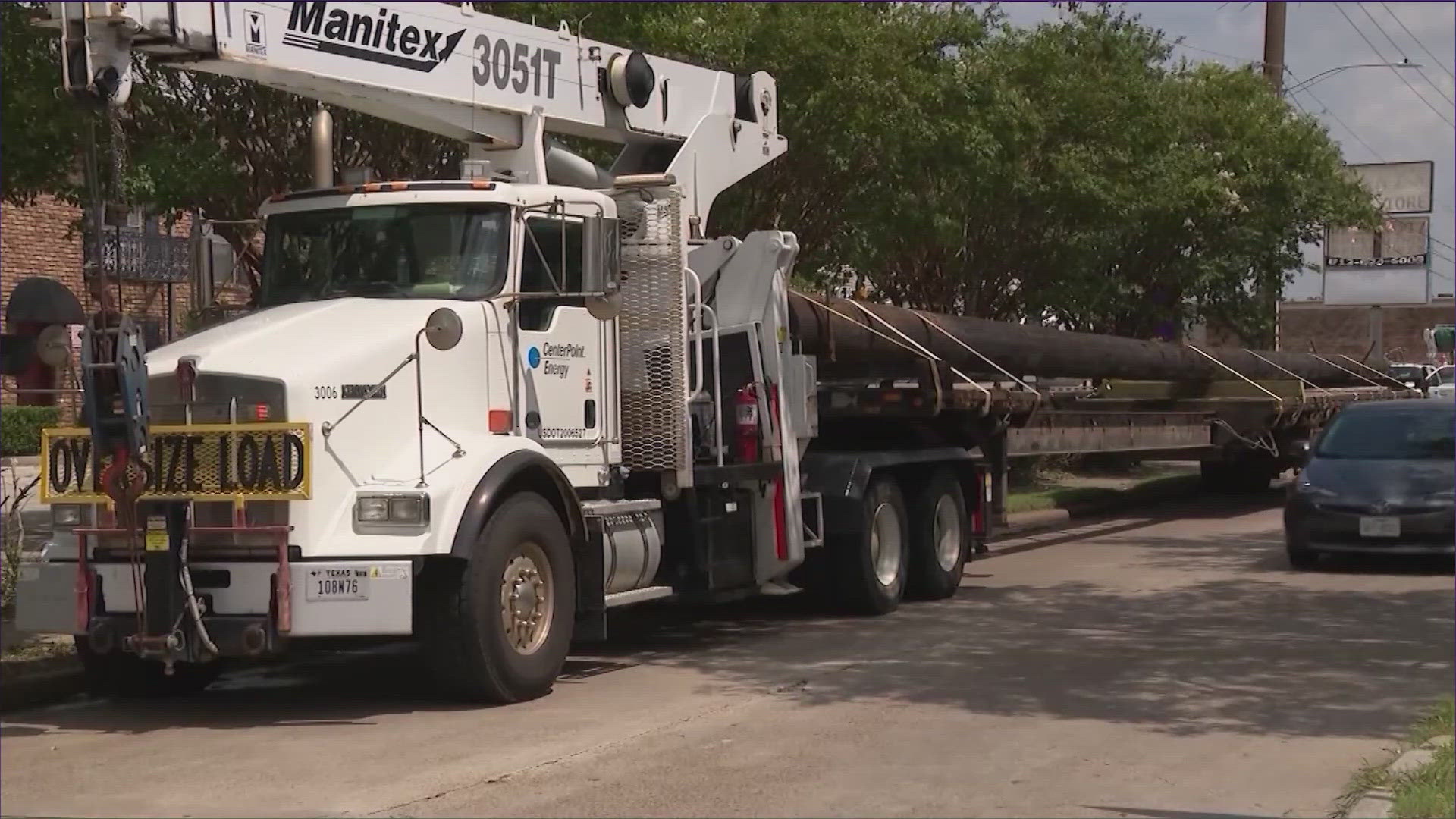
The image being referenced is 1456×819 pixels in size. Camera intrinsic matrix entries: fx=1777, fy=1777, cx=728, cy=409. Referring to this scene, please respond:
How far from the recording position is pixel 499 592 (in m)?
9.29

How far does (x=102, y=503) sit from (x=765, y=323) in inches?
191

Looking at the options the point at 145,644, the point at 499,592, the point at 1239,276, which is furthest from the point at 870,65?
the point at 1239,276

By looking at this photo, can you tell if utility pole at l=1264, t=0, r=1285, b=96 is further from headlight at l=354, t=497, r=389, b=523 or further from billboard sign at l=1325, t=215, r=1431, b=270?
billboard sign at l=1325, t=215, r=1431, b=270

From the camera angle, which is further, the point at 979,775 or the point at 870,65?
the point at 870,65

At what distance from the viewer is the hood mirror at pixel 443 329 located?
356 inches

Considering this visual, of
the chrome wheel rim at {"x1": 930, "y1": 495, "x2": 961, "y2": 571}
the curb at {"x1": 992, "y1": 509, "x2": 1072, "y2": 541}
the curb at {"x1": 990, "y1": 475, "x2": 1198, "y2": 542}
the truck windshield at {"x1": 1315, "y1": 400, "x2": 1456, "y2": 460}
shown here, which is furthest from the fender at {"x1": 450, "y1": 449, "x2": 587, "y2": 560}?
the curb at {"x1": 992, "y1": 509, "x2": 1072, "y2": 541}

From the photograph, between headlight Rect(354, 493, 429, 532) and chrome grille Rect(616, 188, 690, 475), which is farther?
chrome grille Rect(616, 188, 690, 475)

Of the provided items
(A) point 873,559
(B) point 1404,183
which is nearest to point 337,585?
(A) point 873,559

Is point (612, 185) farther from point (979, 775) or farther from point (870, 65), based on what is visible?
point (870, 65)

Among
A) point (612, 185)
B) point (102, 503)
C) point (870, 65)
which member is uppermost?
point (870, 65)

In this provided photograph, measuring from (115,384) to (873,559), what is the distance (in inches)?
259

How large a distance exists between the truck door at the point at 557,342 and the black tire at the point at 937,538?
4354 millimetres

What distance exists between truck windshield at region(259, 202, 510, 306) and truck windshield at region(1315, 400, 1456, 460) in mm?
9711

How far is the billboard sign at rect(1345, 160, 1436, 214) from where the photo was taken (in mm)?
54219
